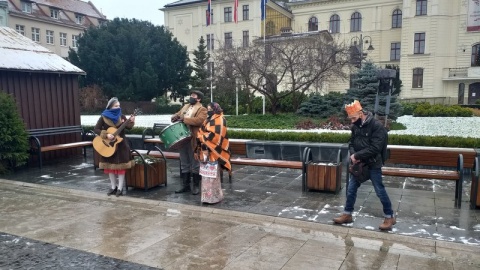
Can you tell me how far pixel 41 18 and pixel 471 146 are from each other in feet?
166

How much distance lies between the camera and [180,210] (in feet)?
21.5

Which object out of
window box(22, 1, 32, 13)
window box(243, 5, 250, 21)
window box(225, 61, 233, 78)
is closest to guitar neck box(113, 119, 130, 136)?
window box(225, 61, 233, 78)

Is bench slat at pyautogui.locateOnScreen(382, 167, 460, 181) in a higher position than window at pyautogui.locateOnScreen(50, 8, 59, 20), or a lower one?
lower

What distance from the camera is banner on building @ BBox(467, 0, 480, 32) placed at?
37.0 m

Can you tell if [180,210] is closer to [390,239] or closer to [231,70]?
[390,239]

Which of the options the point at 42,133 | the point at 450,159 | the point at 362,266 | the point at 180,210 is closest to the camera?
the point at 362,266

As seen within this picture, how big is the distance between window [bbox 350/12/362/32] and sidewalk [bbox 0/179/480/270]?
4212 cm

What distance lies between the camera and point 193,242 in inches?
202

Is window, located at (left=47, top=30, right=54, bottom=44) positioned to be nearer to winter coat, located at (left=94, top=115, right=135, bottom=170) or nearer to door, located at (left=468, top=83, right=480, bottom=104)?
winter coat, located at (left=94, top=115, right=135, bottom=170)

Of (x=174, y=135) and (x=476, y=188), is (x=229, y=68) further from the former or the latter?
(x=476, y=188)

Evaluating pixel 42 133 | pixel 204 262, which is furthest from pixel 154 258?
pixel 42 133

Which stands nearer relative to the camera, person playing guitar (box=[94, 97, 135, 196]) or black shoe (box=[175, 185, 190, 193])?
person playing guitar (box=[94, 97, 135, 196])

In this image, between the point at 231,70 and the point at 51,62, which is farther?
the point at 231,70

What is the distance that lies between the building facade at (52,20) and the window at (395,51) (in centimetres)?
3546
